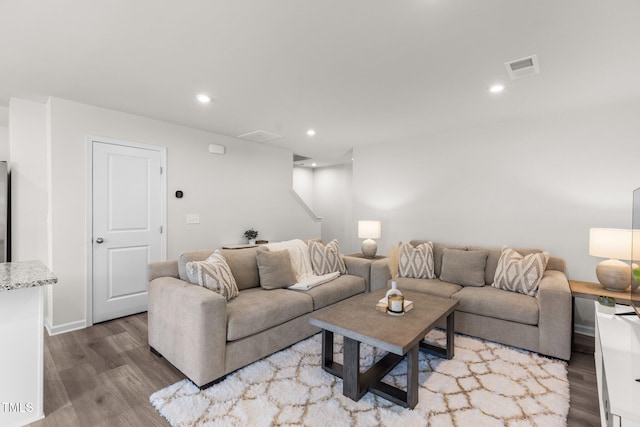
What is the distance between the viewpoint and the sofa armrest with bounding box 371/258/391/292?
3.54 metres

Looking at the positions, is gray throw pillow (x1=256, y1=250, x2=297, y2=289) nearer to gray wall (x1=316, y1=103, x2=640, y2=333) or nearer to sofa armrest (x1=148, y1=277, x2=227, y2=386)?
sofa armrest (x1=148, y1=277, x2=227, y2=386)

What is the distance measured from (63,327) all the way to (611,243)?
5.23 meters

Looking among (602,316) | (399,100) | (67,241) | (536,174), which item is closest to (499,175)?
(536,174)

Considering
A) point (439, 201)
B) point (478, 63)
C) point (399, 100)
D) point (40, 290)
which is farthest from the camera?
point (439, 201)

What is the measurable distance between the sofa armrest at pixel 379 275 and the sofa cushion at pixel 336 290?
0.13 m

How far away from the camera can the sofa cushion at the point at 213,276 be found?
7.91ft

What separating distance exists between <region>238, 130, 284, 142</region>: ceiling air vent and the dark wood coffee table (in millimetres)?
2755

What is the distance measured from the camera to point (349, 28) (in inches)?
73.0

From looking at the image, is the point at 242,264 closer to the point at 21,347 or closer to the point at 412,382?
the point at 21,347

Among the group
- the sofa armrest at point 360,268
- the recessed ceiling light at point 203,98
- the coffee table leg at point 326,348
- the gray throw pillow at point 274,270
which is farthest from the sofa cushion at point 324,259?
the recessed ceiling light at point 203,98

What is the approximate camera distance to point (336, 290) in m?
3.17

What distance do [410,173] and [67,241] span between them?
425 cm

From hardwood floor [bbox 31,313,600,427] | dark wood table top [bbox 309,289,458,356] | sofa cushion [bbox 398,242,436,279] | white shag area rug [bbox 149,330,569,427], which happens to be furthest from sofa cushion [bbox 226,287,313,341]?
sofa cushion [bbox 398,242,436,279]

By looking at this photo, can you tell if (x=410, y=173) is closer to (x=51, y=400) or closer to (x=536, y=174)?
(x=536, y=174)
